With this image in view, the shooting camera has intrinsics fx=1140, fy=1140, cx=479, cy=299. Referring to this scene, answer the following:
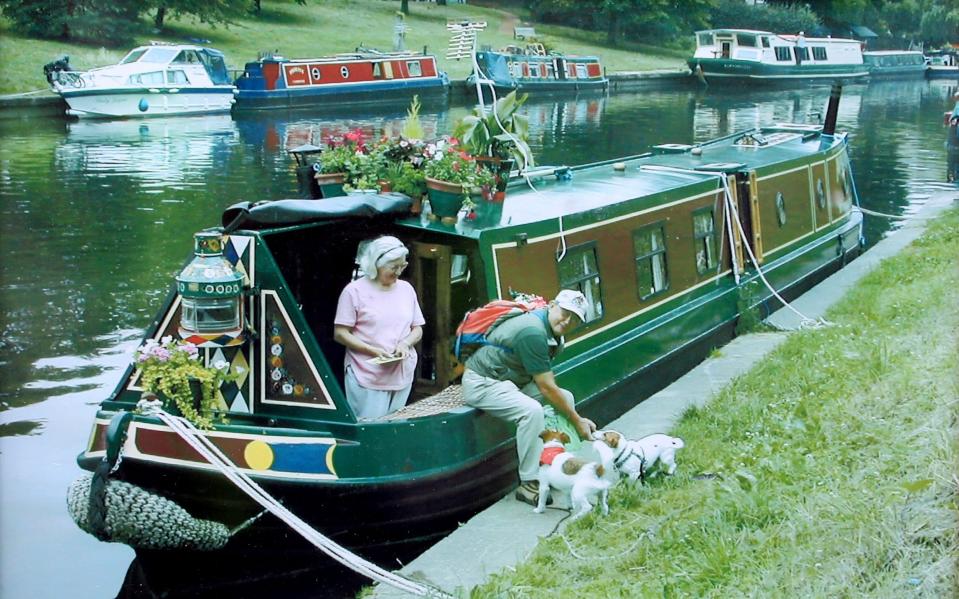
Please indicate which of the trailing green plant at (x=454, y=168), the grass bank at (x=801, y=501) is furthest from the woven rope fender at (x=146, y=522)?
the trailing green plant at (x=454, y=168)

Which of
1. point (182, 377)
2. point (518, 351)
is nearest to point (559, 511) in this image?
point (518, 351)

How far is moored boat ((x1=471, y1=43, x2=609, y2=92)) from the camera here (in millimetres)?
41281

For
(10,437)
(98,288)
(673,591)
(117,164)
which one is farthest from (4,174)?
(673,591)

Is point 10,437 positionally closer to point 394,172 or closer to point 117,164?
point 394,172

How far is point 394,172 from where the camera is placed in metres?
7.58

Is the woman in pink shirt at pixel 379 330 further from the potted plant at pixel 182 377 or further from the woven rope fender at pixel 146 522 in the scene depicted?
the woven rope fender at pixel 146 522

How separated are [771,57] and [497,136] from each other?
37724mm

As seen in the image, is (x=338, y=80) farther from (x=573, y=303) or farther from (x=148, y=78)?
(x=573, y=303)

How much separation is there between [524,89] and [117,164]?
2230cm

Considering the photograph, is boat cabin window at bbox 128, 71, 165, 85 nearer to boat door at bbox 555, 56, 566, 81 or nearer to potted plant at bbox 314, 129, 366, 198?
boat door at bbox 555, 56, 566, 81

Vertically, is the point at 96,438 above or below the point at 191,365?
below

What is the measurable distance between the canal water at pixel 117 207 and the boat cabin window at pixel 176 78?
1331 mm

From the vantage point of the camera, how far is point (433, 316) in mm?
7711

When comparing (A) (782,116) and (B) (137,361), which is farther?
(A) (782,116)
